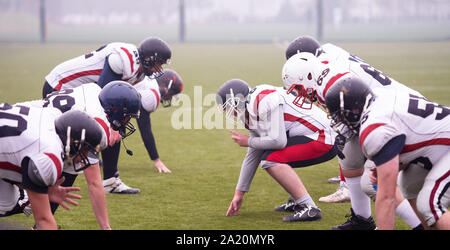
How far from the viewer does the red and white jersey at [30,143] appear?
3.66 metres

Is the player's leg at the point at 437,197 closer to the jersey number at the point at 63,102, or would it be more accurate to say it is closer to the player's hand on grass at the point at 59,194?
the player's hand on grass at the point at 59,194

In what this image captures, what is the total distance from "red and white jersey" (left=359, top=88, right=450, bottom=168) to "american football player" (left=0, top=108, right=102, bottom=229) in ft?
5.19

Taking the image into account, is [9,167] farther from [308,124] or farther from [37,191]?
[308,124]

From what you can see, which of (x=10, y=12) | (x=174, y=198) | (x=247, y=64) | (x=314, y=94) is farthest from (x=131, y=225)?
(x=10, y=12)

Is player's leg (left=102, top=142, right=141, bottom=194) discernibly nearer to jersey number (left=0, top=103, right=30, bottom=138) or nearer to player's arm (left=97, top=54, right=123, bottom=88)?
player's arm (left=97, top=54, right=123, bottom=88)

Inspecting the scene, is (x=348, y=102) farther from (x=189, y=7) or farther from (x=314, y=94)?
(x=189, y=7)

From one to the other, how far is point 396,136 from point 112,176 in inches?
126

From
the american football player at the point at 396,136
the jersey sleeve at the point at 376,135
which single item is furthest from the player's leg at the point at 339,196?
the jersey sleeve at the point at 376,135

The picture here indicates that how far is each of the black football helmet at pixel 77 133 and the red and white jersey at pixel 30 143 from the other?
0.16 feet

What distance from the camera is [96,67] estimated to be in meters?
6.16

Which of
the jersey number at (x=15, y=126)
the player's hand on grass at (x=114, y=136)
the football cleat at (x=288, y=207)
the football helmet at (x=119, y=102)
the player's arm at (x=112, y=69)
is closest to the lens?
the jersey number at (x=15, y=126)

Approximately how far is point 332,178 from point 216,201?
56.3 inches

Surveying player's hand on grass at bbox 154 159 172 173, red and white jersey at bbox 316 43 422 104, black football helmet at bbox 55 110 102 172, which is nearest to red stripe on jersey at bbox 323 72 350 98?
red and white jersey at bbox 316 43 422 104

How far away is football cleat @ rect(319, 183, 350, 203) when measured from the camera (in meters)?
5.71
